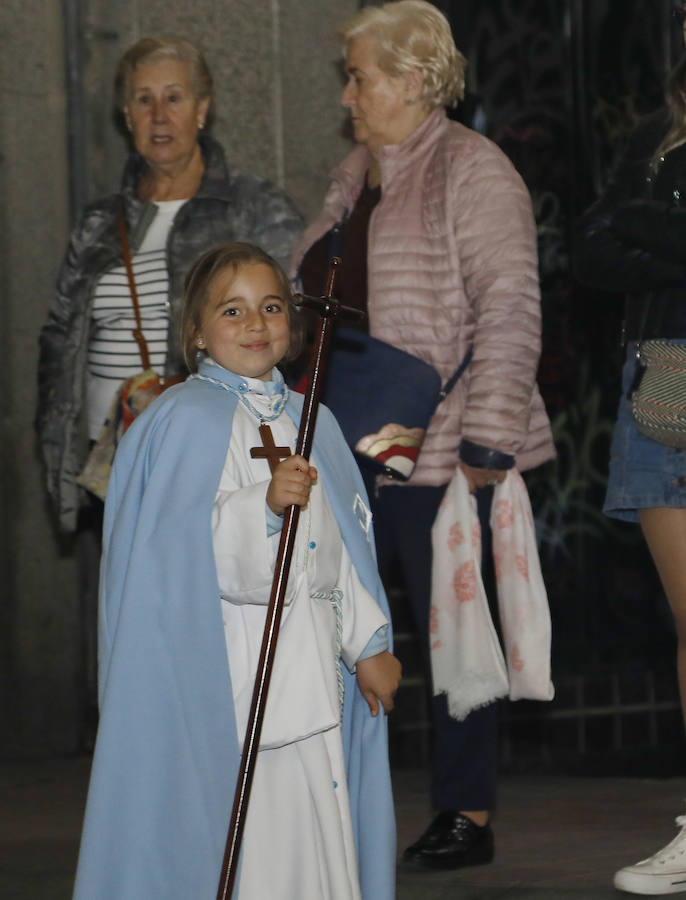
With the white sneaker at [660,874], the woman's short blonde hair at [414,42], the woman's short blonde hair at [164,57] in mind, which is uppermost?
the woman's short blonde hair at [164,57]

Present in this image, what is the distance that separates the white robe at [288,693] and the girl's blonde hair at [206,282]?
26 centimetres

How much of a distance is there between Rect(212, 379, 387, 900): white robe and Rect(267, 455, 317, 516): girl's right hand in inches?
4.1

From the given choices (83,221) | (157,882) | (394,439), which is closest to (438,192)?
(394,439)

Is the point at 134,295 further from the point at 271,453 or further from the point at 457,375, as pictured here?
the point at 271,453

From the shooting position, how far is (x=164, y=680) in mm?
3723

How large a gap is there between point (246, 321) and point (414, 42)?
4.33ft

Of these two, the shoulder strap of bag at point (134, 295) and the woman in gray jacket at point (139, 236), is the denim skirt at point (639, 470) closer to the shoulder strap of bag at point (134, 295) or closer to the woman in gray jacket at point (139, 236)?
the woman in gray jacket at point (139, 236)

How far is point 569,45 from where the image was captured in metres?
7.09

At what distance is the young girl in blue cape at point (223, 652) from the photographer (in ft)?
12.1

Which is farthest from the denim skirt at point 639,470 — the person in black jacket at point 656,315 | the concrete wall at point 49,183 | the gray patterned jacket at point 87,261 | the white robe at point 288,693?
the concrete wall at point 49,183

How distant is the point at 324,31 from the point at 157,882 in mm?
4317

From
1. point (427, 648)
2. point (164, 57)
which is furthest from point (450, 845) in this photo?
point (164, 57)

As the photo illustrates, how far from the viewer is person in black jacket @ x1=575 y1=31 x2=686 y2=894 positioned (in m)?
4.35

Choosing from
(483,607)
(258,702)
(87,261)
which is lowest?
(258,702)
